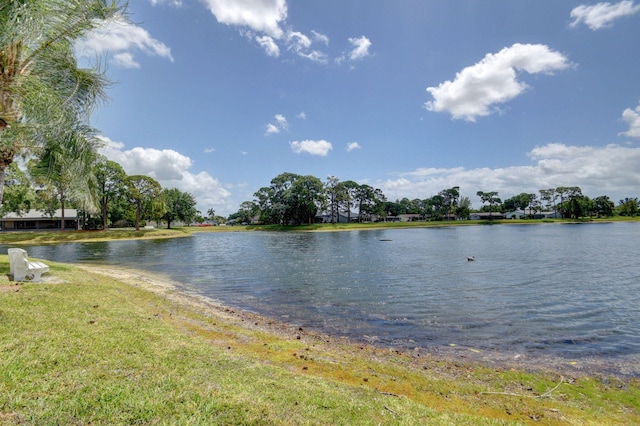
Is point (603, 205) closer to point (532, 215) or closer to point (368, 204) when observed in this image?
point (532, 215)

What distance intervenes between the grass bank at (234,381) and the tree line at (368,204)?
7973 centimetres

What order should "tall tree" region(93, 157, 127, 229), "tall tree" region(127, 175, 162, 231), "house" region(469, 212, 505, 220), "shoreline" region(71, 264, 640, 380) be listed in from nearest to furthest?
"shoreline" region(71, 264, 640, 380) → "tall tree" region(93, 157, 127, 229) → "tall tree" region(127, 175, 162, 231) → "house" region(469, 212, 505, 220)

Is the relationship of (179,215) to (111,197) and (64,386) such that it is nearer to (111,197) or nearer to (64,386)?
(111,197)

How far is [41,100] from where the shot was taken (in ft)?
24.5

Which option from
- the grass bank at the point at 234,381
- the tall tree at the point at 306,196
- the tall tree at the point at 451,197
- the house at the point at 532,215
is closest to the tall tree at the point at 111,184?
the tall tree at the point at 306,196

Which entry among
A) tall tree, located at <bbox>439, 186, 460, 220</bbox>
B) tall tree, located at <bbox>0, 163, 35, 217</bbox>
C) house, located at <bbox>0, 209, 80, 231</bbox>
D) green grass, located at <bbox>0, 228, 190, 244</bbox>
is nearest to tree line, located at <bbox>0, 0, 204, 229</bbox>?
tall tree, located at <bbox>0, 163, 35, 217</bbox>

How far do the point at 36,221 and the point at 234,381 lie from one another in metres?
88.4

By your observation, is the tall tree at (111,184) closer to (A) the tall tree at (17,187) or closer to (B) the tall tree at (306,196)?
(A) the tall tree at (17,187)

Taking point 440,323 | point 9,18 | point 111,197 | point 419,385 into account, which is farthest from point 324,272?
point 111,197

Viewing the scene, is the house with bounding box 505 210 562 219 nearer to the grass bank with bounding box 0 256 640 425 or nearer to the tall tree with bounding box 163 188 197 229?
the tall tree with bounding box 163 188 197 229

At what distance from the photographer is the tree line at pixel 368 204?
89.4m

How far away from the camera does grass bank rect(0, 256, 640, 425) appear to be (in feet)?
13.1

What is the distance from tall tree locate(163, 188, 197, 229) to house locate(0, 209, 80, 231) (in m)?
19.7

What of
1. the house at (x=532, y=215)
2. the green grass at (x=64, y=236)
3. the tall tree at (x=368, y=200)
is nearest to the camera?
the green grass at (x=64, y=236)
